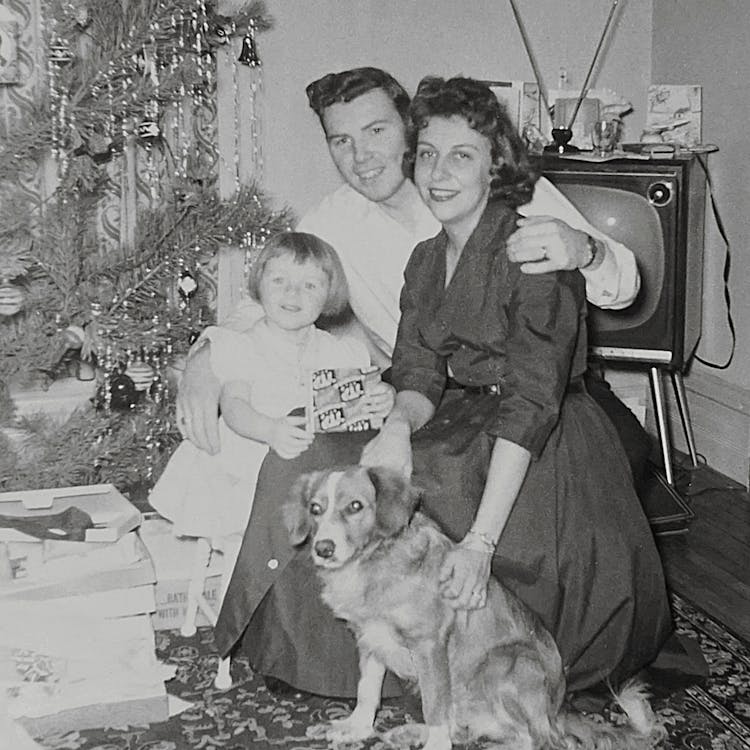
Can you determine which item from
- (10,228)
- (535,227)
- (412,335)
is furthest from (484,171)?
(10,228)

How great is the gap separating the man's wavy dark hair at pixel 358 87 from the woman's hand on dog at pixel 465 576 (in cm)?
67

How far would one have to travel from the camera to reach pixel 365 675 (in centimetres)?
207

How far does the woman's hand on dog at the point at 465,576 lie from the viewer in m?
1.94

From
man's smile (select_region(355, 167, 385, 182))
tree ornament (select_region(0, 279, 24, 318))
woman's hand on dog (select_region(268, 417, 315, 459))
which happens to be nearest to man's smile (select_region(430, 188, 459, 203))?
man's smile (select_region(355, 167, 385, 182))

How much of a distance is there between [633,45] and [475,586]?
133cm

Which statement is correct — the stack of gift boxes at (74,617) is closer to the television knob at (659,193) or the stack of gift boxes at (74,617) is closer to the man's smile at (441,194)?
the man's smile at (441,194)

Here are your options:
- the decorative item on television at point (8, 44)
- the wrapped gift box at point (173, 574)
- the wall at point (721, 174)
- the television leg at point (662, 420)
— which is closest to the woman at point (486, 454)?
the wrapped gift box at point (173, 574)

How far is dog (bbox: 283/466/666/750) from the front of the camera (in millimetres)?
1937

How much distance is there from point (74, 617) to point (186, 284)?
597 mm

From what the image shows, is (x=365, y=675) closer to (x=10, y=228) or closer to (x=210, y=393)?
(x=210, y=393)

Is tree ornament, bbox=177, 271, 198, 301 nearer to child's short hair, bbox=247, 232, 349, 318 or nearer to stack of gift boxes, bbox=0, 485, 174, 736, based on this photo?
child's short hair, bbox=247, 232, 349, 318

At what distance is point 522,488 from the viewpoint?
1979 millimetres

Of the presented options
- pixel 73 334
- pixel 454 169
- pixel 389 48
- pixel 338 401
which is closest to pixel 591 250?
pixel 454 169

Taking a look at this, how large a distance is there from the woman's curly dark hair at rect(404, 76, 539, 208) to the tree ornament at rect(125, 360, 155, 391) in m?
0.61
